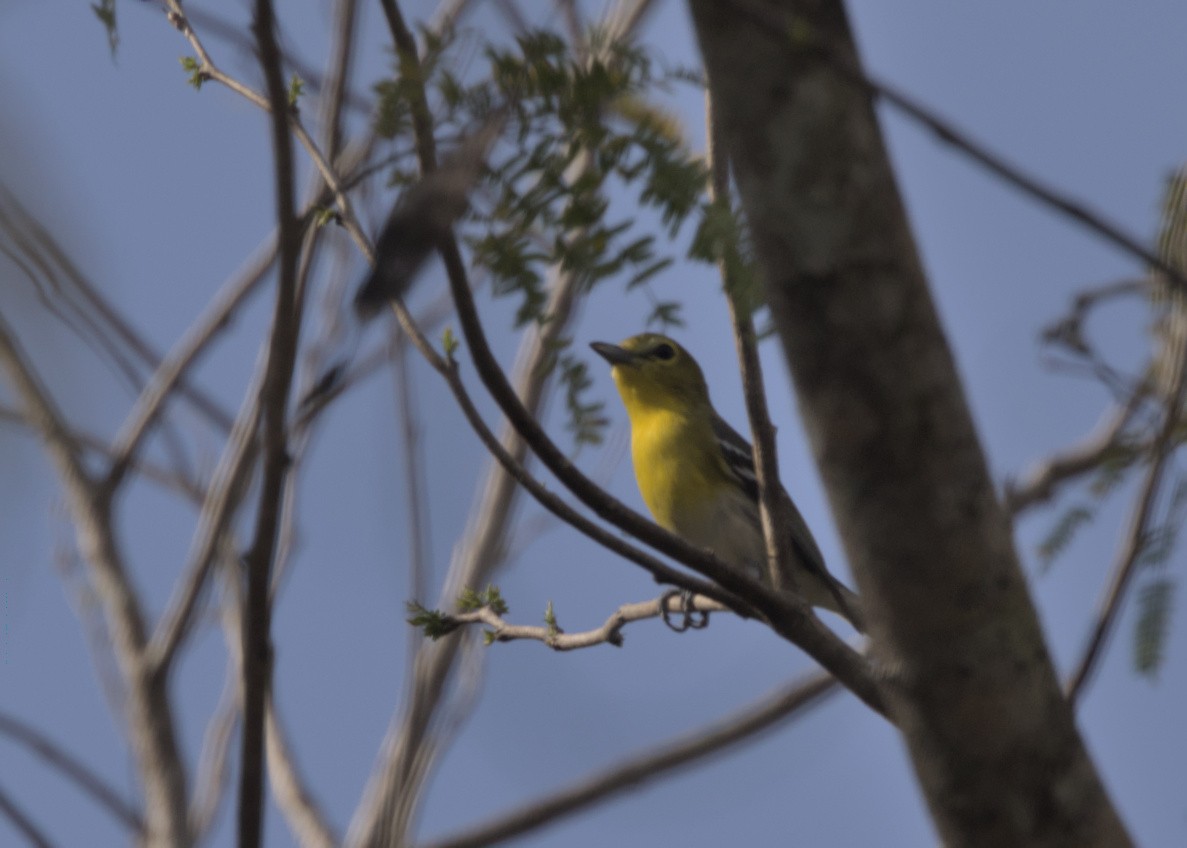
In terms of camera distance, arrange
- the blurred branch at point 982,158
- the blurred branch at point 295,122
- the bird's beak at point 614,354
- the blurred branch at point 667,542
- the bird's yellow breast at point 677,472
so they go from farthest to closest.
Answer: the bird's beak at point 614,354
the bird's yellow breast at point 677,472
the blurred branch at point 295,122
the blurred branch at point 667,542
the blurred branch at point 982,158

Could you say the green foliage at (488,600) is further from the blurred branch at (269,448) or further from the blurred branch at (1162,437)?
the blurred branch at (1162,437)

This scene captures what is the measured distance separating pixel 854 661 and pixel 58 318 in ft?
6.40

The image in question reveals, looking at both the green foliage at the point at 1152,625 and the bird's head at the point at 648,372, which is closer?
the green foliage at the point at 1152,625

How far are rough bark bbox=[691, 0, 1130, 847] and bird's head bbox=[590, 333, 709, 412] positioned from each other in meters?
4.51

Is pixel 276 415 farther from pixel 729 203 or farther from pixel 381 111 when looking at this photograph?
pixel 729 203

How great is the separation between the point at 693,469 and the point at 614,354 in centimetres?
63

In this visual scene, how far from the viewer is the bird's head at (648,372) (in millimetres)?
5941

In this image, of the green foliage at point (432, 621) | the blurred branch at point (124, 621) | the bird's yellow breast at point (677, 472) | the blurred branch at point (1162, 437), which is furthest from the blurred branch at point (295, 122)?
the bird's yellow breast at point (677, 472)

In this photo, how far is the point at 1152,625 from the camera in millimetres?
2316

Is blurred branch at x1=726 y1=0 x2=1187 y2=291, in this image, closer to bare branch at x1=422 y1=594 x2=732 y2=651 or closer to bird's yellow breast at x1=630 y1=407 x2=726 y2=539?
bare branch at x1=422 y1=594 x2=732 y2=651

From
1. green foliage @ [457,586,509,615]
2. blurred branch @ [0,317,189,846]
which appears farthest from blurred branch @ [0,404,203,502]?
green foliage @ [457,586,509,615]

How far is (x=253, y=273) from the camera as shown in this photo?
568 centimetres

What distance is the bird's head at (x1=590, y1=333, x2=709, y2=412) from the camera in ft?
19.5

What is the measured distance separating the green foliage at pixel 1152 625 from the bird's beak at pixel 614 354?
3705 millimetres
